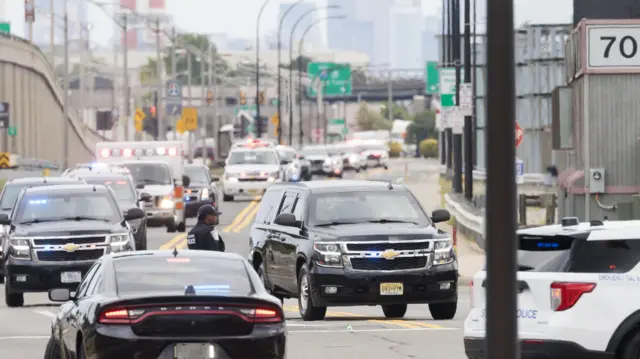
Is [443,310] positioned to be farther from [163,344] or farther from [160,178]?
[160,178]

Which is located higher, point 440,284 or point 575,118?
point 575,118

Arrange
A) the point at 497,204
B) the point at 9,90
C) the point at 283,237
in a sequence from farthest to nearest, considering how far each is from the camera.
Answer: the point at 9,90 < the point at 283,237 < the point at 497,204

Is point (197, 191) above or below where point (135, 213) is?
below

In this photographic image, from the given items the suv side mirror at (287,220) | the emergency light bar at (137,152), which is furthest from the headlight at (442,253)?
the emergency light bar at (137,152)

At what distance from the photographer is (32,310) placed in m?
23.9

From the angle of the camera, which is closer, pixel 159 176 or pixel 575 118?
pixel 575 118

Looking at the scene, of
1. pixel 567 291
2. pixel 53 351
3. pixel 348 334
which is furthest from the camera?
pixel 348 334

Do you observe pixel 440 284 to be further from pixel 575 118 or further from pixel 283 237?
pixel 575 118

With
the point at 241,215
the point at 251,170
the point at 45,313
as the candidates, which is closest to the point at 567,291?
the point at 45,313

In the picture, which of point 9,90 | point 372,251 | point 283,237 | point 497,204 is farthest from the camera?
point 9,90

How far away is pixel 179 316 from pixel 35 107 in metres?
82.5

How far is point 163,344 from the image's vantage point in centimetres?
1170

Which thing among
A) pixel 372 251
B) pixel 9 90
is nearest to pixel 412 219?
pixel 372 251

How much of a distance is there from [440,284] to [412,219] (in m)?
1.17
